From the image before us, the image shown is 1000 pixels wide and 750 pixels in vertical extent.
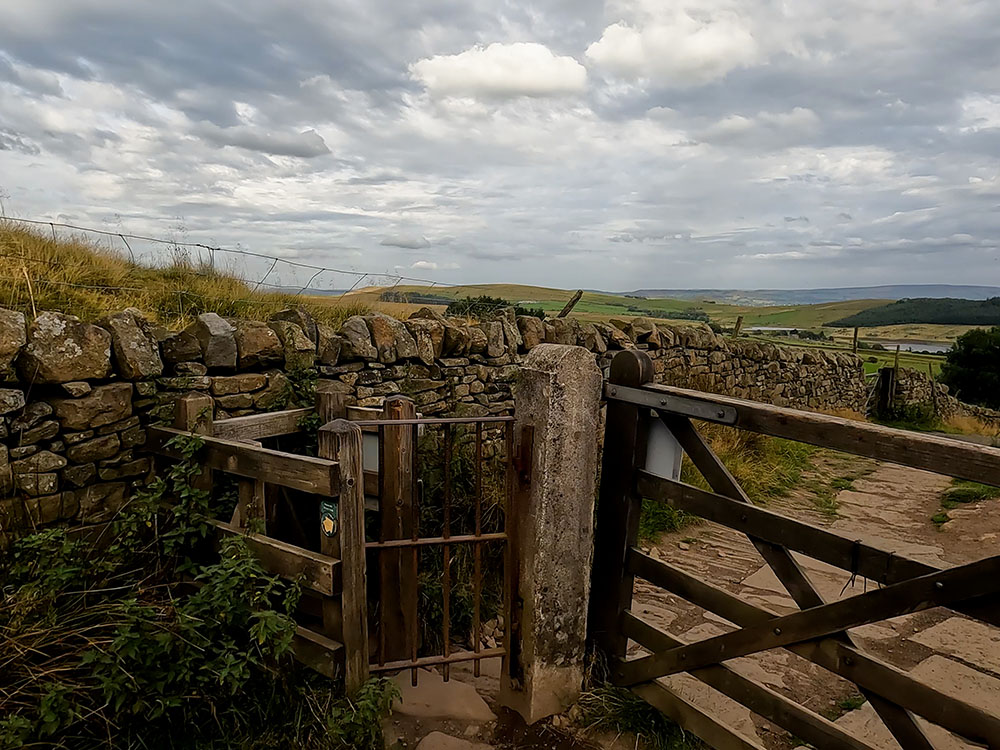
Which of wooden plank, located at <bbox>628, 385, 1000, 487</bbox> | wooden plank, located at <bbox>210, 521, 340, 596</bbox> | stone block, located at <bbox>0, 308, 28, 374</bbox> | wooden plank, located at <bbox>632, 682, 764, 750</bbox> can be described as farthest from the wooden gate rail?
wooden plank, located at <bbox>628, 385, 1000, 487</bbox>

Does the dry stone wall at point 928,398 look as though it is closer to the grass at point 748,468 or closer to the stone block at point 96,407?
the grass at point 748,468

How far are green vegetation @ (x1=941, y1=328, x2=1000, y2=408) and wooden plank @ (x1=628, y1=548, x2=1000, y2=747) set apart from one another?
34.1 metres

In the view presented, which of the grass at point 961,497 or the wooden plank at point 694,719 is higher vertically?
the wooden plank at point 694,719

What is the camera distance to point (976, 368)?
103 ft

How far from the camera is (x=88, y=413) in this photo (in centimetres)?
360

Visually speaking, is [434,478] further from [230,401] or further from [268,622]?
[268,622]

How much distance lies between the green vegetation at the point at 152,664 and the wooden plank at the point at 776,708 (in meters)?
1.44

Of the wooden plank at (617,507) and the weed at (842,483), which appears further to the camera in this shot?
the weed at (842,483)

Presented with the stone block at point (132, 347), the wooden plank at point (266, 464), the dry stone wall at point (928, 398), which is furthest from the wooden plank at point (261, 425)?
the dry stone wall at point (928, 398)

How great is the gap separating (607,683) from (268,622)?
1.84m

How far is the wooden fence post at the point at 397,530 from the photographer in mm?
3529

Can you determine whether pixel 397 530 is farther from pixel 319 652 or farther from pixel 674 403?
pixel 674 403

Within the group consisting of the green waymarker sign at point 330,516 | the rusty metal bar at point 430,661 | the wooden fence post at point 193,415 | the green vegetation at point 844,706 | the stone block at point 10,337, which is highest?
the stone block at point 10,337

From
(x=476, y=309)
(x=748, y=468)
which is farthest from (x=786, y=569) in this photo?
(x=476, y=309)
